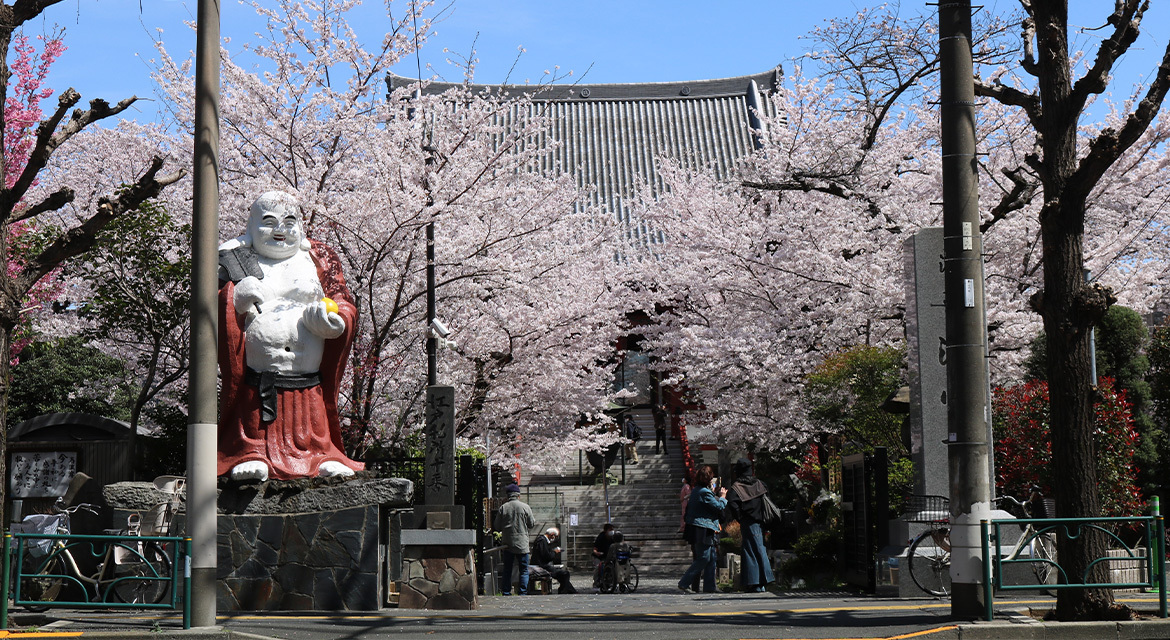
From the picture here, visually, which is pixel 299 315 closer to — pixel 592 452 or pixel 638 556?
pixel 638 556

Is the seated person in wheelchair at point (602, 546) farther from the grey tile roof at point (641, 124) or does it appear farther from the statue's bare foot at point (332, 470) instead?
the grey tile roof at point (641, 124)

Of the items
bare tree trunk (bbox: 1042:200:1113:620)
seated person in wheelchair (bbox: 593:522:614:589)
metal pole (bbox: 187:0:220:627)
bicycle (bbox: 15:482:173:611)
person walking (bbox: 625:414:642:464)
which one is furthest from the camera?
person walking (bbox: 625:414:642:464)

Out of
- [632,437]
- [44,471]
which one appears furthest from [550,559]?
[632,437]

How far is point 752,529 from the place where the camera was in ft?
43.3

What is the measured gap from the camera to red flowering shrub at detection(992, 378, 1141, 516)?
13.6 metres

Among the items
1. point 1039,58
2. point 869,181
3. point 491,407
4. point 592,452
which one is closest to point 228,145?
point 491,407

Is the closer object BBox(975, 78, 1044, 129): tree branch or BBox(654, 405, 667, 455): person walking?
BBox(975, 78, 1044, 129): tree branch

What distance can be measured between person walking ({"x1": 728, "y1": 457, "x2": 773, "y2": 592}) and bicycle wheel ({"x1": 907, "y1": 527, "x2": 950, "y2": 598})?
2.54 m

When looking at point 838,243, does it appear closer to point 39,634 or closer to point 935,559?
point 935,559

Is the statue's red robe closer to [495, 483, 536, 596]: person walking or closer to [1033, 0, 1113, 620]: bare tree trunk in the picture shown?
[495, 483, 536, 596]: person walking

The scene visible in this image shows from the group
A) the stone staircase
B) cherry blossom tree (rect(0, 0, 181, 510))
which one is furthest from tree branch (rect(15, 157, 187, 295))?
the stone staircase

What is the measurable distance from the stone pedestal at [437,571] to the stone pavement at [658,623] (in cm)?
33

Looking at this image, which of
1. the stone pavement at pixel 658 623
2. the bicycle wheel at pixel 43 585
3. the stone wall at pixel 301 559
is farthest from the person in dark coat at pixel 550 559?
→ the bicycle wheel at pixel 43 585

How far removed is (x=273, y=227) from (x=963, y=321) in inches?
251
